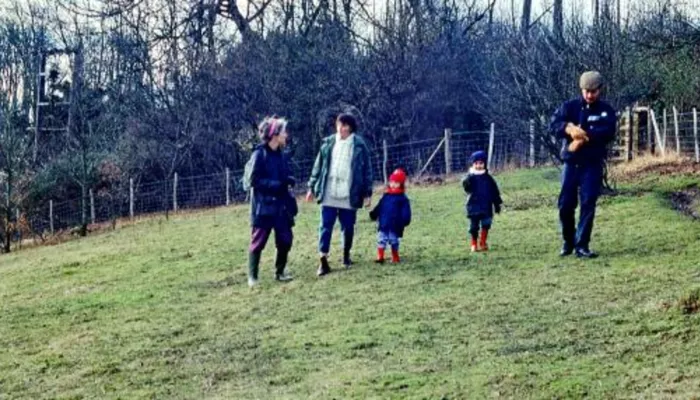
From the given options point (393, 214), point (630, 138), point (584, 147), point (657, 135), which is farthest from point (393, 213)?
point (657, 135)

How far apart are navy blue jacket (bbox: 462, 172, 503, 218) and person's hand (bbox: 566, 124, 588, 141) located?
1424 mm

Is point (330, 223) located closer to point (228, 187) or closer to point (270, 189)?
point (270, 189)

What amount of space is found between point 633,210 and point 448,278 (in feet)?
17.2

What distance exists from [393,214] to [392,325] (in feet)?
9.77

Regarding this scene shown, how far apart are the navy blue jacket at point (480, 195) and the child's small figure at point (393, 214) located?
0.71 metres

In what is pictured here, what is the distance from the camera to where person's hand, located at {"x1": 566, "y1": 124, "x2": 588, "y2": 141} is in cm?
877

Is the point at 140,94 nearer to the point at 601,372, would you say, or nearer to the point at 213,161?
the point at 213,161

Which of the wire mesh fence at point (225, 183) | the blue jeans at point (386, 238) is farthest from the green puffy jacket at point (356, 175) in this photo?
the wire mesh fence at point (225, 183)

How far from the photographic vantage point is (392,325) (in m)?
6.92

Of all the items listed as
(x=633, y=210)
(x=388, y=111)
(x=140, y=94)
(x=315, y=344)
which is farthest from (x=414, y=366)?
(x=140, y=94)

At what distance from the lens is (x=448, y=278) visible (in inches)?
344

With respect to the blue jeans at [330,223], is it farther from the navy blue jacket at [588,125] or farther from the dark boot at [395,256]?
the navy blue jacket at [588,125]

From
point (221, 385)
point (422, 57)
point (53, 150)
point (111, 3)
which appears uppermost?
point (111, 3)

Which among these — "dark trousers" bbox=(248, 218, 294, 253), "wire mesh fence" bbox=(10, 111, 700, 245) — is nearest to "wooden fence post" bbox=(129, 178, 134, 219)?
"wire mesh fence" bbox=(10, 111, 700, 245)
